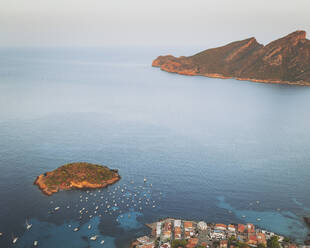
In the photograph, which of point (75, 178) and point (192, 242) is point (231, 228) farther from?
point (75, 178)

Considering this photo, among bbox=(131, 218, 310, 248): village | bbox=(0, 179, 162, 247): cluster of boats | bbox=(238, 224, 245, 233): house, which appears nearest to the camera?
bbox=(131, 218, 310, 248): village

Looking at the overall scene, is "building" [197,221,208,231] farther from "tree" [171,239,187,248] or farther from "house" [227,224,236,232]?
"tree" [171,239,187,248]

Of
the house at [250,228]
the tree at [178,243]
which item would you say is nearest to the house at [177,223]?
the tree at [178,243]

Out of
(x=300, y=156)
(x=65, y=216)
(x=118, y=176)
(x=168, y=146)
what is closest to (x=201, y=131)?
(x=168, y=146)

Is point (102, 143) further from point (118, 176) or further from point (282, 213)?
point (282, 213)

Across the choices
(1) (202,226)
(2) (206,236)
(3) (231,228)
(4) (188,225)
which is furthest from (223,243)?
(4) (188,225)

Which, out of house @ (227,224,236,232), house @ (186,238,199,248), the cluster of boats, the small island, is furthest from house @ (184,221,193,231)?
the small island
